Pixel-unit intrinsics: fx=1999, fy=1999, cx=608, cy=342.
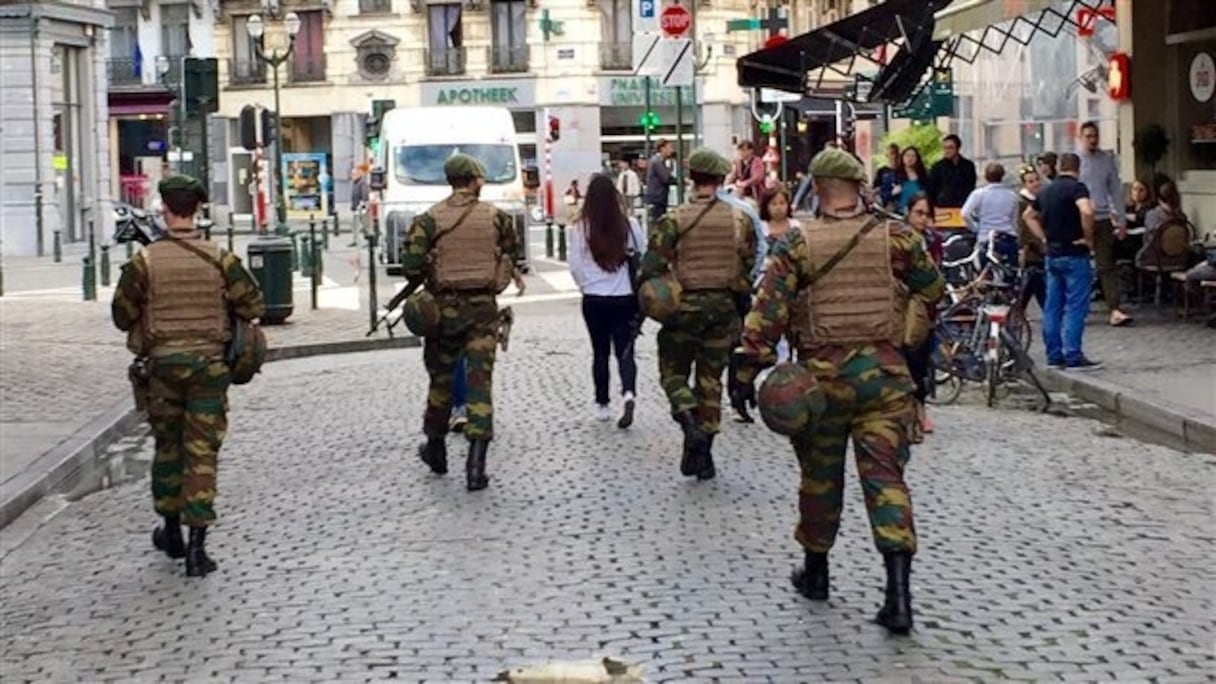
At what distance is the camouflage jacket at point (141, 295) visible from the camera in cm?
891

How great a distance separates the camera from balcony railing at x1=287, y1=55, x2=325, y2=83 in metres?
58.9

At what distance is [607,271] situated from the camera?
12.3 metres

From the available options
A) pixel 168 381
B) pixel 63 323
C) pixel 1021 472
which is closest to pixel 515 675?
pixel 168 381

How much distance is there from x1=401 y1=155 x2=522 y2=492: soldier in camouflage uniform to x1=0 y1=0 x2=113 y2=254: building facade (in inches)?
1132

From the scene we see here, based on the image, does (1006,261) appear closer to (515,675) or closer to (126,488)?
(126,488)

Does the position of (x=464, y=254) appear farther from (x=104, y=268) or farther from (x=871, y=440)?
(x=104, y=268)

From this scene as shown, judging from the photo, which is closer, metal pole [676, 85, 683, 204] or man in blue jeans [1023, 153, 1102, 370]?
man in blue jeans [1023, 153, 1102, 370]

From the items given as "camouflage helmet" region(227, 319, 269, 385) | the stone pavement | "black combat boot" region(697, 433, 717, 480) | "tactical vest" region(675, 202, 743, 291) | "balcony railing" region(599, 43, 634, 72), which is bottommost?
the stone pavement

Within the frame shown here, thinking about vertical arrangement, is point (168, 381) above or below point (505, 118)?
below

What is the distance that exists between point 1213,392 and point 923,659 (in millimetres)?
7610

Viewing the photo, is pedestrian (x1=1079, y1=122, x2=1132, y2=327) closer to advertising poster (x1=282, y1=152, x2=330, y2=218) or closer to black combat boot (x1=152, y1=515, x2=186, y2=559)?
black combat boot (x1=152, y1=515, x2=186, y2=559)

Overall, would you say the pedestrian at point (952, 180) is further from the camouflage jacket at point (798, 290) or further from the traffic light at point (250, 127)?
the camouflage jacket at point (798, 290)

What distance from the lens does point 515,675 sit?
691 centimetres

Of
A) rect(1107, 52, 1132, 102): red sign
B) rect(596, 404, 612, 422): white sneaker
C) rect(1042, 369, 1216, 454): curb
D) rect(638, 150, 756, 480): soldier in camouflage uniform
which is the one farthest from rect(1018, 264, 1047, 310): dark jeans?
rect(638, 150, 756, 480): soldier in camouflage uniform
